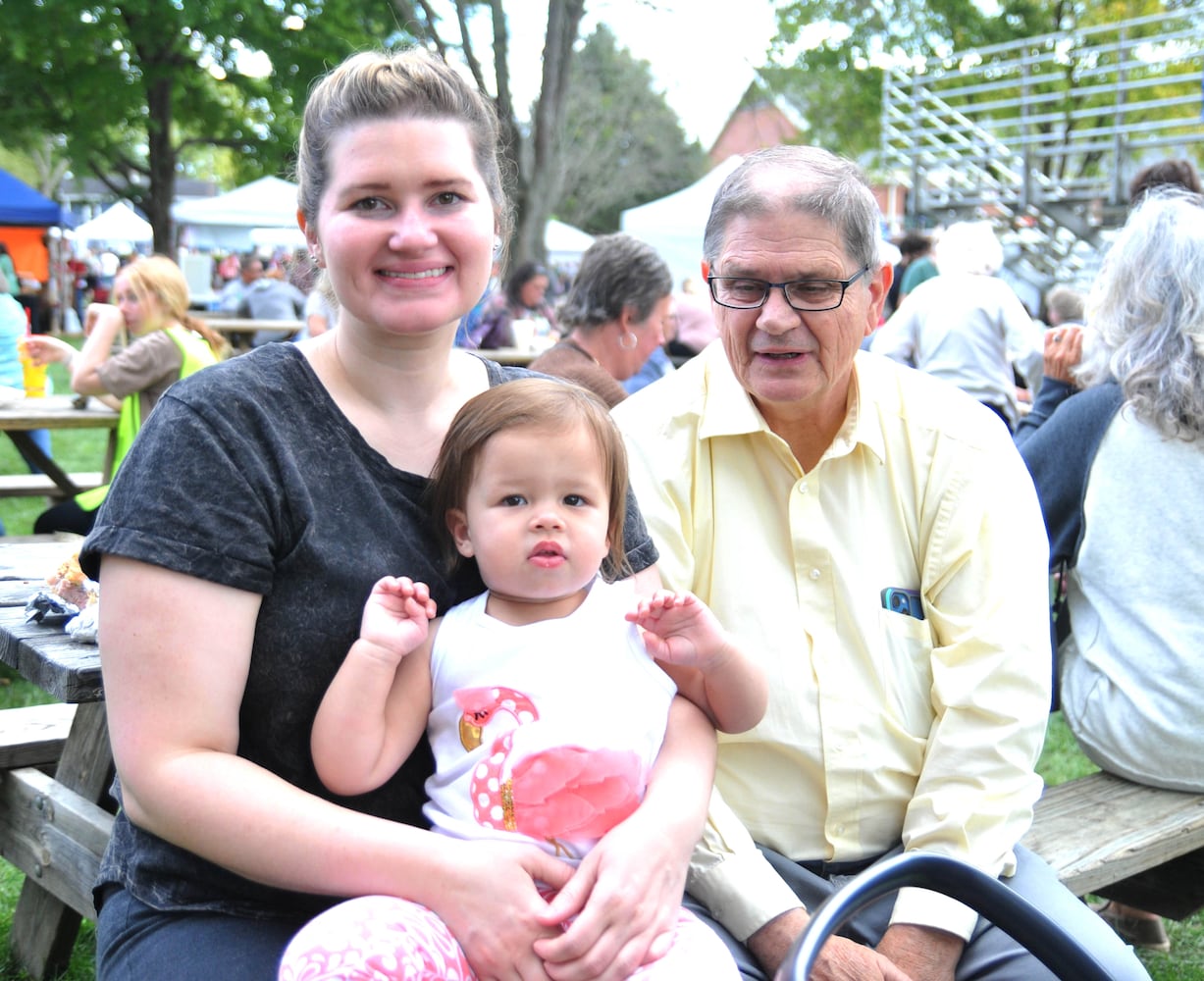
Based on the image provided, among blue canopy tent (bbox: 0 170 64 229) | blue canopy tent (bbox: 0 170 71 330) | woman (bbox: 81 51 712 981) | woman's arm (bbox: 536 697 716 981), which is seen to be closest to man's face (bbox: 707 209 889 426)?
woman (bbox: 81 51 712 981)

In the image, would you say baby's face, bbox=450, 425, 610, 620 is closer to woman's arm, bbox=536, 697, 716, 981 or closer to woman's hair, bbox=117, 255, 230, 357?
woman's arm, bbox=536, 697, 716, 981

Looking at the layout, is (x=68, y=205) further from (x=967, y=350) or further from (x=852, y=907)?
(x=852, y=907)

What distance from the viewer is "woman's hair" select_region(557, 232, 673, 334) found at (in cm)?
511

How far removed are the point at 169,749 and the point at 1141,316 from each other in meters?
2.59

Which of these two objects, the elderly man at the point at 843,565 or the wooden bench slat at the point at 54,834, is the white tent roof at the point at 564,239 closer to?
the wooden bench slat at the point at 54,834

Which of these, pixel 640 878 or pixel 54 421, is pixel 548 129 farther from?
pixel 640 878

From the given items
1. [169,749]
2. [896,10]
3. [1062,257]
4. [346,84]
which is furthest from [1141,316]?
[896,10]

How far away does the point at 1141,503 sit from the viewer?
3.04 m

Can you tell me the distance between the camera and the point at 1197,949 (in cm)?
364

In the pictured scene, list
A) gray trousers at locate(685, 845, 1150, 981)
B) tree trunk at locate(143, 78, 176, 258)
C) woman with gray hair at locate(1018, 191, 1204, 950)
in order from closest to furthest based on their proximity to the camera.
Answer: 1. gray trousers at locate(685, 845, 1150, 981)
2. woman with gray hair at locate(1018, 191, 1204, 950)
3. tree trunk at locate(143, 78, 176, 258)

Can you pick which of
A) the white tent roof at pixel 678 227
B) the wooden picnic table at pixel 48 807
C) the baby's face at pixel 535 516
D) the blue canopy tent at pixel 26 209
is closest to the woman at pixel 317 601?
the baby's face at pixel 535 516

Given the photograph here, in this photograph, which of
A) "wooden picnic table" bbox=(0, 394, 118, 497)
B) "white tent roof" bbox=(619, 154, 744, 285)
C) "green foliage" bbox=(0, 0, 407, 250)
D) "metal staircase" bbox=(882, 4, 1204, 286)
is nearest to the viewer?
"wooden picnic table" bbox=(0, 394, 118, 497)

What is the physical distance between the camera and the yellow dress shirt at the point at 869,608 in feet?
7.34

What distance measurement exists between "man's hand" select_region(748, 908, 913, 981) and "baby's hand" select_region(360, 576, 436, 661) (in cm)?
78
